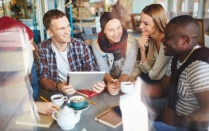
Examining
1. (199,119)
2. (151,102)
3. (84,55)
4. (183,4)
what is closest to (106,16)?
(84,55)

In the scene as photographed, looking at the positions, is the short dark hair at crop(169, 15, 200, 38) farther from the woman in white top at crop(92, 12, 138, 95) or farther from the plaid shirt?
the plaid shirt

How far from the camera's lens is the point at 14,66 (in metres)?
0.43

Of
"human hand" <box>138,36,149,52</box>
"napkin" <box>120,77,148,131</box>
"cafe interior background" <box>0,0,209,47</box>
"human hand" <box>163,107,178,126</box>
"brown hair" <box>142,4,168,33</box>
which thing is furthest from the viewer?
"human hand" <box>138,36,149,52</box>

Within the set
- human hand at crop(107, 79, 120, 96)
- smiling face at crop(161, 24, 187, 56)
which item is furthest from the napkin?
smiling face at crop(161, 24, 187, 56)

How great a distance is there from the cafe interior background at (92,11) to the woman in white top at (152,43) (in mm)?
31

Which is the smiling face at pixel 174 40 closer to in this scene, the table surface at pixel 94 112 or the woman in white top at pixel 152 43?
the woman in white top at pixel 152 43

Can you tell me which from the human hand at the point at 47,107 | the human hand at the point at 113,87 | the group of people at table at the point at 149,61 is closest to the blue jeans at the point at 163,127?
the group of people at table at the point at 149,61

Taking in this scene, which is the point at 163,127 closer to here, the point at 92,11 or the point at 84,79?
the point at 84,79

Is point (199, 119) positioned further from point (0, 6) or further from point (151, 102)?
point (0, 6)

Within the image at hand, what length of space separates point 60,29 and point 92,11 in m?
0.47

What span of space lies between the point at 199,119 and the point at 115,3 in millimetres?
712

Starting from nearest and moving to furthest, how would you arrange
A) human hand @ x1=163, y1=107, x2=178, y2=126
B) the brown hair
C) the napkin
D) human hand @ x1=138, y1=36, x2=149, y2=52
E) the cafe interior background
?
the napkin
human hand @ x1=163, y1=107, x2=178, y2=126
the cafe interior background
the brown hair
human hand @ x1=138, y1=36, x2=149, y2=52

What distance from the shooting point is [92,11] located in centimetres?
142

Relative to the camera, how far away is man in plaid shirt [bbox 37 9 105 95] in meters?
1.03
